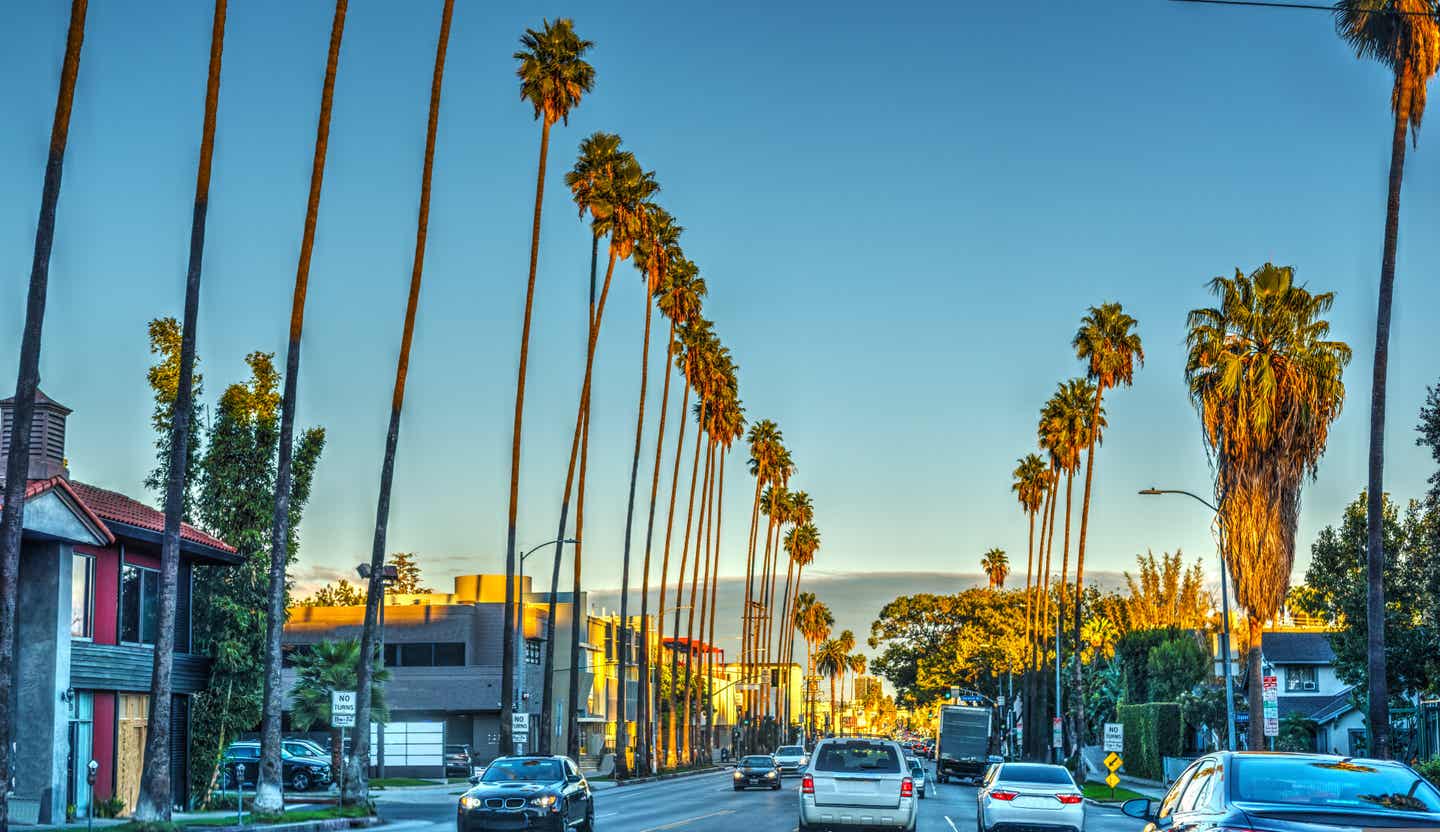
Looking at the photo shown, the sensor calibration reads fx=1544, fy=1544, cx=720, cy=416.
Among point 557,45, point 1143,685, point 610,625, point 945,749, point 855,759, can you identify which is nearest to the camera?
point 855,759

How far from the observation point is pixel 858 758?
24844mm

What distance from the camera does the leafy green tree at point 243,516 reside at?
51.7 meters

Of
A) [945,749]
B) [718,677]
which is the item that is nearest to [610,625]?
[945,749]

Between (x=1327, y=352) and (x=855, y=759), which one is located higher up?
(x=1327, y=352)

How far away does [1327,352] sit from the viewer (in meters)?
35.4

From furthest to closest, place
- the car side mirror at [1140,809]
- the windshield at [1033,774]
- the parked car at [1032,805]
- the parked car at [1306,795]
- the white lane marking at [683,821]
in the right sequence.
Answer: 1. the white lane marking at [683,821]
2. the windshield at [1033,774]
3. the parked car at [1032,805]
4. the car side mirror at [1140,809]
5. the parked car at [1306,795]

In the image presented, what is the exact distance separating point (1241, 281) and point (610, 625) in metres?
70.5

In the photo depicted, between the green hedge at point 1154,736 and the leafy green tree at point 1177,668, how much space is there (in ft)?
13.2

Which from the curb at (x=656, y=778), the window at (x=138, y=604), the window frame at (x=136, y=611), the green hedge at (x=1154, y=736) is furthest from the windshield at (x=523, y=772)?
the green hedge at (x=1154, y=736)

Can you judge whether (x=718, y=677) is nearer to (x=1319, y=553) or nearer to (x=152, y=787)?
(x=1319, y=553)

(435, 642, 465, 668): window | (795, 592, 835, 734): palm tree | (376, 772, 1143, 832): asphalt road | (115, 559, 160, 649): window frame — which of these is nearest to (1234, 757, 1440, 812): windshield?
(376, 772, 1143, 832): asphalt road

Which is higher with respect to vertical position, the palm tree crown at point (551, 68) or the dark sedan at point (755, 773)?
the palm tree crown at point (551, 68)

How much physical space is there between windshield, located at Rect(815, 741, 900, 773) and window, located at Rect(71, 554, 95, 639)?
A: 17.8 meters

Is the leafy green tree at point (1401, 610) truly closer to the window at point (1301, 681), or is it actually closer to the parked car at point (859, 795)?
the parked car at point (859, 795)
